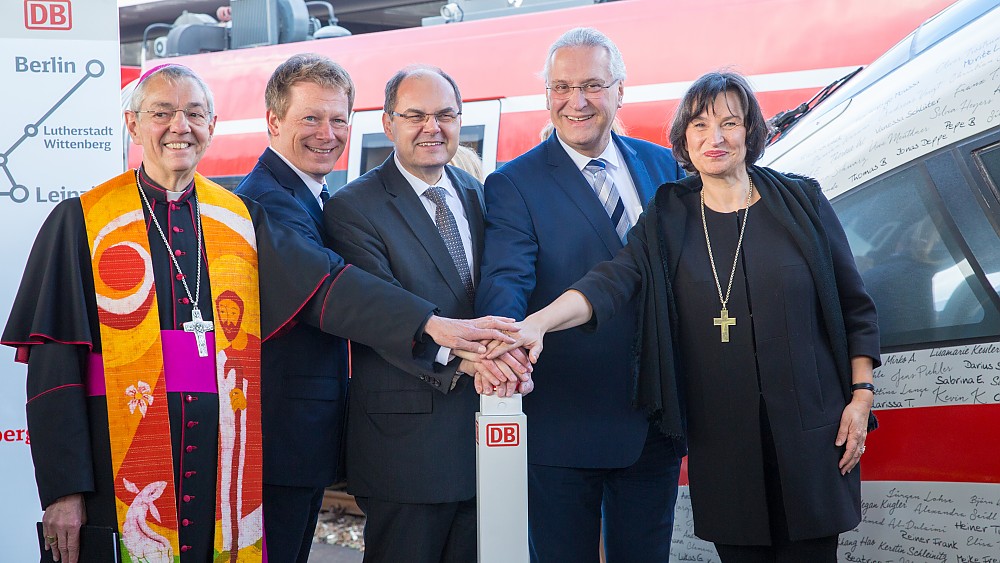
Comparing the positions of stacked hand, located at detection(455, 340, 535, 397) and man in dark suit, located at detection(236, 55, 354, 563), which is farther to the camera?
man in dark suit, located at detection(236, 55, 354, 563)

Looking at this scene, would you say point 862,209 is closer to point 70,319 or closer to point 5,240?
point 70,319

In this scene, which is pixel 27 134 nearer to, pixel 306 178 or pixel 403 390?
pixel 306 178

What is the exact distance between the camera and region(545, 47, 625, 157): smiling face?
10.5 ft

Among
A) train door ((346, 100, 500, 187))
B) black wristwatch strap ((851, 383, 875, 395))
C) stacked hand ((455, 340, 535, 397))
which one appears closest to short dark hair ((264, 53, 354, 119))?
stacked hand ((455, 340, 535, 397))

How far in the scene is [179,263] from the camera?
280 cm

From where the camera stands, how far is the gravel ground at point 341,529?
593 centimetres

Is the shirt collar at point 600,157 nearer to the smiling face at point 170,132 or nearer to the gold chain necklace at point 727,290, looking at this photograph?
the gold chain necklace at point 727,290

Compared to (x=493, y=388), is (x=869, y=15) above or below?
above

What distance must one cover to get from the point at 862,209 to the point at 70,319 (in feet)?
8.13

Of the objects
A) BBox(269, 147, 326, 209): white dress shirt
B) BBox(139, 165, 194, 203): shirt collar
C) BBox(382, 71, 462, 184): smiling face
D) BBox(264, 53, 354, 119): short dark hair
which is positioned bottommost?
BBox(139, 165, 194, 203): shirt collar

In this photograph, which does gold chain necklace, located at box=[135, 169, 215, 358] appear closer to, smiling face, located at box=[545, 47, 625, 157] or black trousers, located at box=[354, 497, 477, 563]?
black trousers, located at box=[354, 497, 477, 563]

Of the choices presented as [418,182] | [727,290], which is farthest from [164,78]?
[727,290]

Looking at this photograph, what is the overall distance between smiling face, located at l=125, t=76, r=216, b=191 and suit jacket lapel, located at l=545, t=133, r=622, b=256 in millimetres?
1096

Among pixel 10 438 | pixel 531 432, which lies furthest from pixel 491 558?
pixel 10 438
